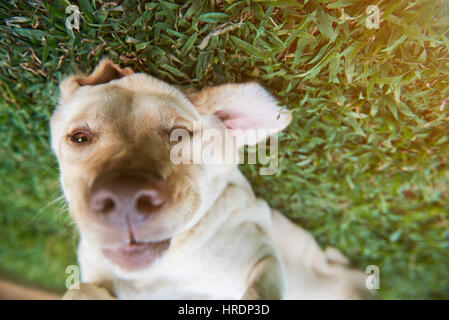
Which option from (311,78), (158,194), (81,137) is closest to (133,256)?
(158,194)

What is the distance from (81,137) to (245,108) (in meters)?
0.88

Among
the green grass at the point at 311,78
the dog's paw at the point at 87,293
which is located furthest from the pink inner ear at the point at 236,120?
the dog's paw at the point at 87,293

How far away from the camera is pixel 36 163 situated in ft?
7.81

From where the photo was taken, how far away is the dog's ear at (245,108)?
153 centimetres

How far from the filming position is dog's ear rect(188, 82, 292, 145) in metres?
1.53

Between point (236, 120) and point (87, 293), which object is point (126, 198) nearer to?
point (236, 120)

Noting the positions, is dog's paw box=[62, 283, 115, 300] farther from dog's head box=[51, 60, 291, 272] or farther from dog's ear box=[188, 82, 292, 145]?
dog's ear box=[188, 82, 292, 145]

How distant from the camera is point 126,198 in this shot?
3.57 feet

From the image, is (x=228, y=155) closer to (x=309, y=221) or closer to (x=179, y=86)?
(x=179, y=86)

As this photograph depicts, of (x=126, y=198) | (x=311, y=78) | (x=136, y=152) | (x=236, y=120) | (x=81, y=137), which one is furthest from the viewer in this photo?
(x=236, y=120)

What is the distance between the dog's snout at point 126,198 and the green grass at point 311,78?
73cm

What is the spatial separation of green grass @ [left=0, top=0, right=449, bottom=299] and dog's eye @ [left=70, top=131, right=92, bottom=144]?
460 mm

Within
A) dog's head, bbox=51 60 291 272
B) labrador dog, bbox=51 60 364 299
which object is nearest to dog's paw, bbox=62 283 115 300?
labrador dog, bbox=51 60 364 299
